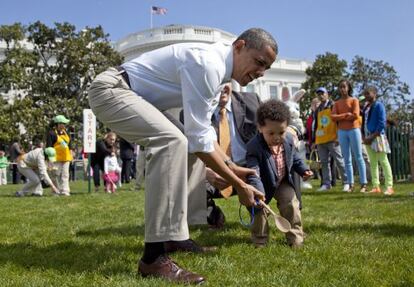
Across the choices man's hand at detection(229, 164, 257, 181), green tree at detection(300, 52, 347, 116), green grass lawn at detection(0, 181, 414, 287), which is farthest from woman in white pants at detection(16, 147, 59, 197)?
green tree at detection(300, 52, 347, 116)

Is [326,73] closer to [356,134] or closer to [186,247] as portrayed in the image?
[356,134]

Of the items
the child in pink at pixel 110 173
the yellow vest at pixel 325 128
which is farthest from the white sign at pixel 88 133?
the yellow vest at pixel 325 128

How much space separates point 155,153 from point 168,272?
2.17 ft

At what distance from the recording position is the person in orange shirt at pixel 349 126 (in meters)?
8.22

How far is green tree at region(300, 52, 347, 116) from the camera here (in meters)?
38.5

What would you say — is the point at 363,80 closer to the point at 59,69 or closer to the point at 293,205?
the point at 59,69

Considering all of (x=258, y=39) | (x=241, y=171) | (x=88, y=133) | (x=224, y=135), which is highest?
(x=88, y=133)

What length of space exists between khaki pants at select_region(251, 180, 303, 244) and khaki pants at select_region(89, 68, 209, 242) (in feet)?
3.61

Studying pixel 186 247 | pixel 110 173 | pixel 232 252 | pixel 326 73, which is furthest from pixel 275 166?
pixel 326 73

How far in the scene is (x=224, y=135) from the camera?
4.55m

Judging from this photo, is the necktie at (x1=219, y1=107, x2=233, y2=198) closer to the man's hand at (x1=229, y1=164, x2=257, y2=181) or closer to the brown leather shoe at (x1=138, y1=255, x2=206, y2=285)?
the man's hand at (x1=229, y1=164, x2=257, y2=181)

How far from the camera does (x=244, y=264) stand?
3.07 meters

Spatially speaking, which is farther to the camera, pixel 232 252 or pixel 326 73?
pixel 326 73

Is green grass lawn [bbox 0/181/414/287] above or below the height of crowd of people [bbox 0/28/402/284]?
below
